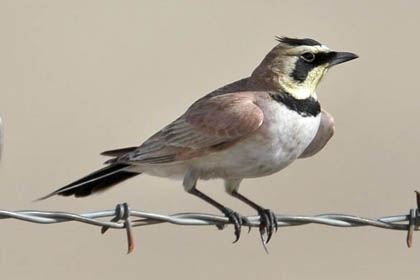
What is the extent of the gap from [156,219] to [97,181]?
1.72m

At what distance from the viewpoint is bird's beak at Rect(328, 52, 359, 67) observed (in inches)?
273

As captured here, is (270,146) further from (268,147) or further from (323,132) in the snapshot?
(323,132)

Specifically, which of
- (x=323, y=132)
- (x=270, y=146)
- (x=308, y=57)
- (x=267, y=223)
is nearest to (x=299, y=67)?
(x=308, y=57)

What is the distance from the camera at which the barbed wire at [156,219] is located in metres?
5.19

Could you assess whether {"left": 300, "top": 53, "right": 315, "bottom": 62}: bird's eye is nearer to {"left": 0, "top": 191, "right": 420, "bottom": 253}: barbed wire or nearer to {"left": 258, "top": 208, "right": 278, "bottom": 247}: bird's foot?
{"left": 258, "top": 208, "right": 278, "bottom": 247}: bird's foot

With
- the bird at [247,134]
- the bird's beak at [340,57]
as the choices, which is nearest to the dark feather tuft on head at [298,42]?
the bird at [247,134]

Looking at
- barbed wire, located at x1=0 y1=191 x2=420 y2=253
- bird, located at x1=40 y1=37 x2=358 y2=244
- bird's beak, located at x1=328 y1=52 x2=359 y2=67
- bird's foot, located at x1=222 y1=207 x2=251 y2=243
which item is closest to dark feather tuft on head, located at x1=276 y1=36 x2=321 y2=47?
bird, located at x1=40 y1=37 x2=358 y2=244

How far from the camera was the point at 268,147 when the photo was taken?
6.72 metres

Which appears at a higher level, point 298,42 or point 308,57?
point 298,42

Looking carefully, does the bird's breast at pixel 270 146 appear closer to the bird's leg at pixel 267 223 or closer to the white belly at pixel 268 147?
the white belly at pixel 268 147

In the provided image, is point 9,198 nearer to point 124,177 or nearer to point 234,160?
point 124,177

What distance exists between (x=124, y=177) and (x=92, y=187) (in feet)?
1.00

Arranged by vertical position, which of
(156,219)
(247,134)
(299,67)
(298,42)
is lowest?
(156,219)

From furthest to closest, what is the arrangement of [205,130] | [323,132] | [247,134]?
[323,132] → [205,130] → [247,134]
